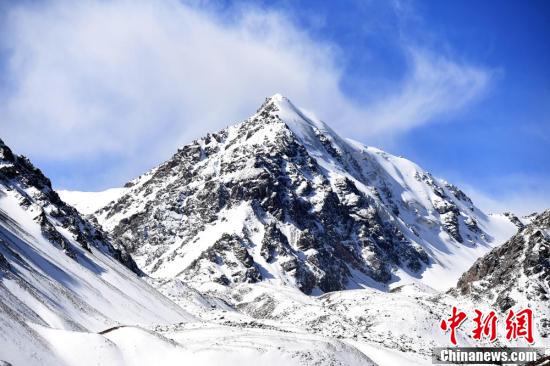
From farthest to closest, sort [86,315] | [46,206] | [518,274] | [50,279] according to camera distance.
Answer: [518,274] < [46,206] < [50,279] < [86,315]

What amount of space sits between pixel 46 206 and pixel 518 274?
354 feet

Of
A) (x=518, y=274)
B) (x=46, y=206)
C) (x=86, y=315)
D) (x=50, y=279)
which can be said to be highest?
(x=518, y=274)

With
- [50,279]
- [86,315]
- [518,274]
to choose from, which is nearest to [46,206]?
[50,279]

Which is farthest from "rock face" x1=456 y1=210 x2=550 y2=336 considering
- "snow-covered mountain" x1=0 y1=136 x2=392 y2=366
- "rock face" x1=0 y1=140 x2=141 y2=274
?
"rock face" x1=0 y1=140 x2=141 y2=274

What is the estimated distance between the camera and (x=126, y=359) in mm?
53188

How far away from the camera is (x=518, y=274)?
148250 millimetres

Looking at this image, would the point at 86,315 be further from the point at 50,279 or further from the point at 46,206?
the point at 46,206

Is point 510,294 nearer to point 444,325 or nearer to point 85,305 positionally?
point 444,325

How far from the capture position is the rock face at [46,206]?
12064 centimetres

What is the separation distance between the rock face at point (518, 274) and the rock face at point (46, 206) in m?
86.9

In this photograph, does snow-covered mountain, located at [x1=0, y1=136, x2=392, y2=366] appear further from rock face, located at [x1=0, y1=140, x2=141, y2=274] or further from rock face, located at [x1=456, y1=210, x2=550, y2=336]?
rock face, located at [x1=456, y1=210, x2=550, y2=336]

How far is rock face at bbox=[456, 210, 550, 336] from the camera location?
140m

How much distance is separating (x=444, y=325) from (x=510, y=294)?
89.3 ft

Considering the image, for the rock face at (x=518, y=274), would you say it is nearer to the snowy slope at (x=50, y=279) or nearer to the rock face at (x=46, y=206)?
the snowy slope at (x=50, y=279)
